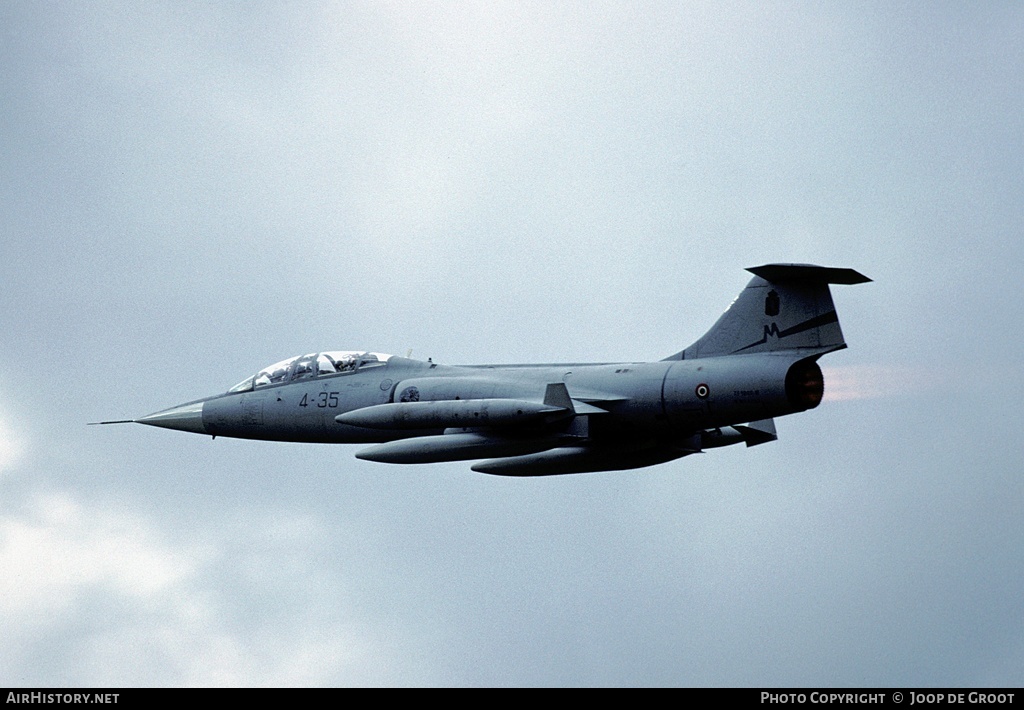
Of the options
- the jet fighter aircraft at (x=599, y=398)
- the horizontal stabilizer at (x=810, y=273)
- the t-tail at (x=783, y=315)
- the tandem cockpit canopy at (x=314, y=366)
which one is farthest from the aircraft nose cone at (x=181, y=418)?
the horizontal stabilizer at (x=810, y=273)

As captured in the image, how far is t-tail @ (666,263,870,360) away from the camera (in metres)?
27.2

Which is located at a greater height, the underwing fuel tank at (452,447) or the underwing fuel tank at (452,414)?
the underwing fuel tank at (452,414)

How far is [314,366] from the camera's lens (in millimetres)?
32750

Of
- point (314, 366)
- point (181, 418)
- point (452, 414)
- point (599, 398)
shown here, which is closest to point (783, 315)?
point (599, 398)

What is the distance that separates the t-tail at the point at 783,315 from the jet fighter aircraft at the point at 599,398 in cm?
2

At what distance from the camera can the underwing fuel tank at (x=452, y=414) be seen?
91.0 ft

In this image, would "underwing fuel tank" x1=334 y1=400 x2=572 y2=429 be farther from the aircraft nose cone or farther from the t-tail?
the aircraft nose cone

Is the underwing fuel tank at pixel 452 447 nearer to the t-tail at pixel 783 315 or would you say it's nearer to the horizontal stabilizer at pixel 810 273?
the t-tail at pixel 783 315
